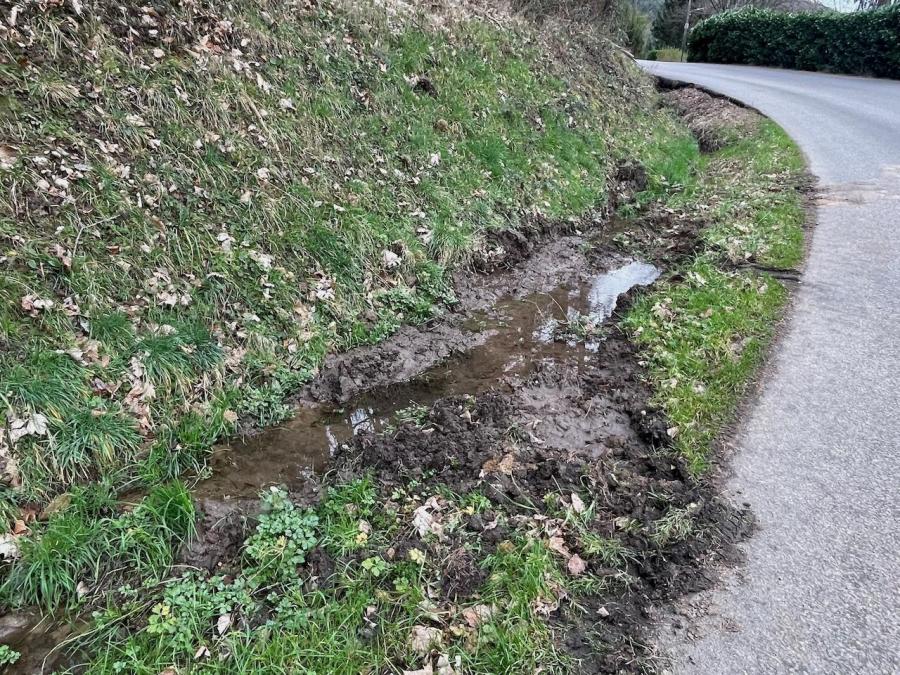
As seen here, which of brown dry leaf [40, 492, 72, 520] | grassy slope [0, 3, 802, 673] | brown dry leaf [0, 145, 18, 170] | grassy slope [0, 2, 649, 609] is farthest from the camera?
brown dry leaf [0, 145, 18, 170]

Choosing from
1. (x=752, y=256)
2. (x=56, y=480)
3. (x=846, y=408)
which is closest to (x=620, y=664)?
(x=846, y=408)

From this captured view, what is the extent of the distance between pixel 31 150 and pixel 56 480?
8.73 feet

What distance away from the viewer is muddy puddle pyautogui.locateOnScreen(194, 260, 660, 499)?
3697mm

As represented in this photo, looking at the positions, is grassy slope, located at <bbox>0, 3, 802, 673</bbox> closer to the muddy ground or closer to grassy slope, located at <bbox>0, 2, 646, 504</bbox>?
grassy slope, located at <bbox>0, 2, 646, 504</bbox>

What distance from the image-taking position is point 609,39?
1404 centimetres

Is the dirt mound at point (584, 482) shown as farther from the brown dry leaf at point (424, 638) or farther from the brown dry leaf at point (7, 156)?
the brown dry leaf at point (7, 156)

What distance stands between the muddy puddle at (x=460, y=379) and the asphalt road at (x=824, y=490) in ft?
5.69

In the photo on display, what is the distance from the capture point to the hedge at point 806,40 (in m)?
16.9

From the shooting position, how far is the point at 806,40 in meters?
19.8

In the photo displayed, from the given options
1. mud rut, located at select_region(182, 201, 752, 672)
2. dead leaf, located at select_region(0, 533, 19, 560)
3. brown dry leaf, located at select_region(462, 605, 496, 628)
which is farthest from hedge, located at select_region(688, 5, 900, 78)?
dead leaf, located at select_region(0, 533, 19, 560)

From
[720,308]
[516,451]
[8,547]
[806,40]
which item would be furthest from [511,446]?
[806,40]

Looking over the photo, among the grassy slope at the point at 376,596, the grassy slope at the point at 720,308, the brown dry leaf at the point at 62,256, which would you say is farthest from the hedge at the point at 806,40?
the brown dry leaf at the point at 62,256

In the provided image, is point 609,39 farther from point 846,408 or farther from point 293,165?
point 846,408

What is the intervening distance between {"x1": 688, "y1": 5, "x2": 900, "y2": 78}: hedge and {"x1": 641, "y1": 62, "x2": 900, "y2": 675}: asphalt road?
52.1 ft
